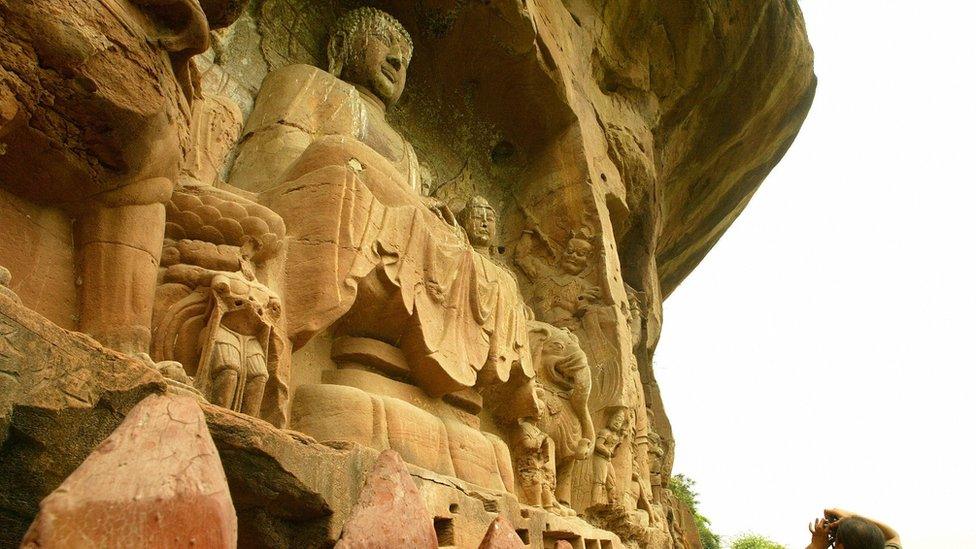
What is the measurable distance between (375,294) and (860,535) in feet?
7.45

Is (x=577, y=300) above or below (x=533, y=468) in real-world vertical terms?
above

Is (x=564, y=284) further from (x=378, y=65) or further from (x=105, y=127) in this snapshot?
(x=105, y=127)

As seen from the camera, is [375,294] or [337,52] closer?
[375,294]

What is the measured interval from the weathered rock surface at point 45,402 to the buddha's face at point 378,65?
3965mm

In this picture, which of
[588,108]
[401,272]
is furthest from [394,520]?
[588,108]

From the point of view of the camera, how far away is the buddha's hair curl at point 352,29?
228 inches

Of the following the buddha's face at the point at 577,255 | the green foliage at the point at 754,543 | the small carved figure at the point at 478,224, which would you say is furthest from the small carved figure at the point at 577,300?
the green foliage at the point at 754,543

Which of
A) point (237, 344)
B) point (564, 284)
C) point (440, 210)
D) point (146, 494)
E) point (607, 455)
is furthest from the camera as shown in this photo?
point (564, 284)

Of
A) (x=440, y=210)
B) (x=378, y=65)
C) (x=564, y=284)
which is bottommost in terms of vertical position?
(x=440, y=210)

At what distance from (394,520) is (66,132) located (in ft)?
5.12

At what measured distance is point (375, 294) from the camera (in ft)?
12.8

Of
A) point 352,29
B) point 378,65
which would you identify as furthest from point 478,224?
point 352,29

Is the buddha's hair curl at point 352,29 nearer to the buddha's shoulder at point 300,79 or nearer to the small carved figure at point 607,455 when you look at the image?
the buddha's shoulder at point 300,79

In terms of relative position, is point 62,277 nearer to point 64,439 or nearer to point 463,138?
point 64,439
